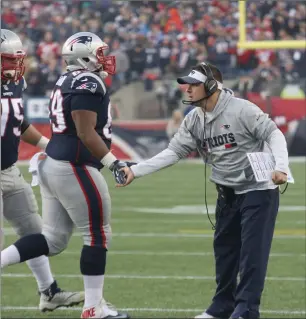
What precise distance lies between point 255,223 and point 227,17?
57.4 feet

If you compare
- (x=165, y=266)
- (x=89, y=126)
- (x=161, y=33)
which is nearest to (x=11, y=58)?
(x=89, y=126)

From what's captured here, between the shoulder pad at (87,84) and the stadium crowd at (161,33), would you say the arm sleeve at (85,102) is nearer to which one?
the shoulder pad at (87,84)

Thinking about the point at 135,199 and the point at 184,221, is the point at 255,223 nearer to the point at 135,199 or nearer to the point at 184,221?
the point at 184,221

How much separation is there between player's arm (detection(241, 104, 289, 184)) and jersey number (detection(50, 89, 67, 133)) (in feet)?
3.43

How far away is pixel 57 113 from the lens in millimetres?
5902

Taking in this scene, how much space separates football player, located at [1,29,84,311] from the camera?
601 centimetres

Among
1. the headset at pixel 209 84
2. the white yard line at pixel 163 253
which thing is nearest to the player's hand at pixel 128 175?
the headset at pixel 209 84

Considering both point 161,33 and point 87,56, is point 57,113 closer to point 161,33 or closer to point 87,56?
point 87,56

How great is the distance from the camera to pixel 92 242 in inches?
233

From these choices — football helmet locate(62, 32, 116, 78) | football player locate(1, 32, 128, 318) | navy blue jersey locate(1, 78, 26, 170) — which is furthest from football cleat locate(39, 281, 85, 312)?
football helmet locate(62, 32, 116, 78)

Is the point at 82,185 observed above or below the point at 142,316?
above

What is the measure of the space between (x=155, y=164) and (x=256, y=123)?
1.95 feet

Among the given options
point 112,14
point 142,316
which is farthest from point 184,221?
point 112,14

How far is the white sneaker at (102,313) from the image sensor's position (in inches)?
234
